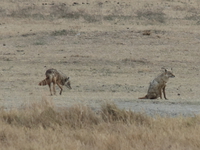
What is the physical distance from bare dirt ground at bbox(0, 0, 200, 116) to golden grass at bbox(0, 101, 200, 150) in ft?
4.10

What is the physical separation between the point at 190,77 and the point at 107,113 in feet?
41.6

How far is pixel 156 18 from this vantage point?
160 ft

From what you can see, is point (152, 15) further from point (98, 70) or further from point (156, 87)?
point (156, 87)

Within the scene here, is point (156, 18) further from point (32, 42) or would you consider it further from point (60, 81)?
point (60, 81)

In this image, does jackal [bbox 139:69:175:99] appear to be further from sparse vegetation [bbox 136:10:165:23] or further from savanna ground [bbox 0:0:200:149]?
sparse vegetation [bbox 136:10:165:23]

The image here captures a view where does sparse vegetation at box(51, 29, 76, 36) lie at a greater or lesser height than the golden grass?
greater

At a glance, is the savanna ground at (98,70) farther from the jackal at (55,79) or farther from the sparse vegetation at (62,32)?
the jackal at (55,79)

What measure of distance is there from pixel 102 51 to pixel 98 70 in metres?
6.37

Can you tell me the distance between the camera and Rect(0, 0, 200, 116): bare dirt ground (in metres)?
17.8

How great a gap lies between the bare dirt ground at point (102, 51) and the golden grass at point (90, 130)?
1249mm

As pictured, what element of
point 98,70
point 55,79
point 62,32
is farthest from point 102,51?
point 55,79


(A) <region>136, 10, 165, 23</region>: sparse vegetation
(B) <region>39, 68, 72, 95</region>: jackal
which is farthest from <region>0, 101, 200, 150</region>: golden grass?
(A) <region>136, 10, 165, 23</region>: sparse vegetation

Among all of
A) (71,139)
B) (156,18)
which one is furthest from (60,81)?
(156,18)

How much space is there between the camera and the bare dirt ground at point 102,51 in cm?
1775
